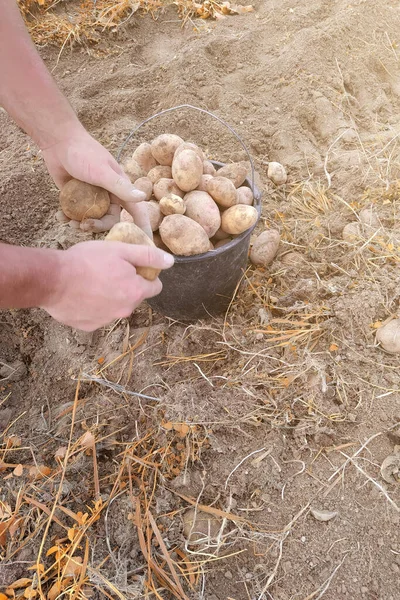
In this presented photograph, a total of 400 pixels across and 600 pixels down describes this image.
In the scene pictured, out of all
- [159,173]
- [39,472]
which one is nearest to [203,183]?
[159,173]

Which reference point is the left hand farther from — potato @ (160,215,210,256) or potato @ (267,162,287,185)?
potato @ (267,162,287,185)

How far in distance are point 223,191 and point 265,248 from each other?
0.49m

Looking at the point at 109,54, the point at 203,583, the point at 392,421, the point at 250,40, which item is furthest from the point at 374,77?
the point at 203,583

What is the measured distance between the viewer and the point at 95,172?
4.97 ft

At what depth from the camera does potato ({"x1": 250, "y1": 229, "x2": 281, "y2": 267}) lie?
2.21m

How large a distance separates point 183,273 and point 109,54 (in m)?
2.64

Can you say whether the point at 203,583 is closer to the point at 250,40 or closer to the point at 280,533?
the point at 280,533

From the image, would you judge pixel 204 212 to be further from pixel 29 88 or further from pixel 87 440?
pixel 87 440

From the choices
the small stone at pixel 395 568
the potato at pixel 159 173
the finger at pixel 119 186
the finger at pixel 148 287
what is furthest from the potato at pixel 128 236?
the small stone at pixel 395 568

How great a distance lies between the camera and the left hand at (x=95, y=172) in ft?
4.89

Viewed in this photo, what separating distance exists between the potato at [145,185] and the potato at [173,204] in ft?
0.44

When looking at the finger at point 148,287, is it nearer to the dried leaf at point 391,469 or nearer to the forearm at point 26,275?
the forearm at point 26,275

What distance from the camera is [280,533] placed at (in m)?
1.48

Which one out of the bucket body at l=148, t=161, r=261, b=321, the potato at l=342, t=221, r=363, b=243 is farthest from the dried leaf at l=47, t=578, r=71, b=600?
the potato at l=342, t=221, r=363, b=243
